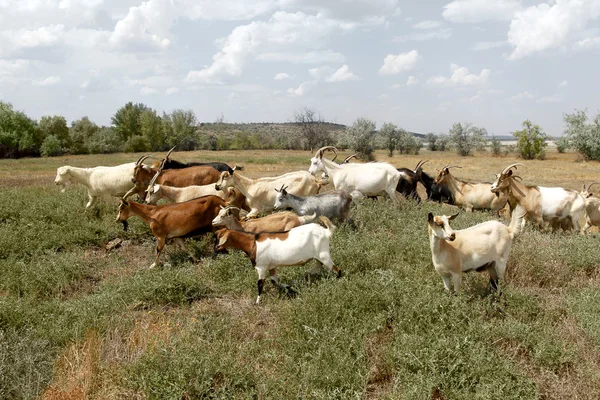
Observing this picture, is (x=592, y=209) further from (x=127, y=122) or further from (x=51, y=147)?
(x=127, y=122)

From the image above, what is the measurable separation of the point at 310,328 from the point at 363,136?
44.9 m

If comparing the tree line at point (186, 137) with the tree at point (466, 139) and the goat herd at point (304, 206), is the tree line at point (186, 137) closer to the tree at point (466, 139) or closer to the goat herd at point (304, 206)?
the tree at point (466, 139)

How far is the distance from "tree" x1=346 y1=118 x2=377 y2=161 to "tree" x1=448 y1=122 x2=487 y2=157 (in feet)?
54.5

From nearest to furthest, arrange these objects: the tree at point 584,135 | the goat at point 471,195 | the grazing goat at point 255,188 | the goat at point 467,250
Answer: the goat at point 467,250, the grazing goat at point 255,188, the goat at point 471,195, the tree at point 584,135

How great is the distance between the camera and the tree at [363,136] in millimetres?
48513

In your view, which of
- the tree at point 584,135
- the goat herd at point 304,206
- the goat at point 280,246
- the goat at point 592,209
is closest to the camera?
the goat herd at point 304,206

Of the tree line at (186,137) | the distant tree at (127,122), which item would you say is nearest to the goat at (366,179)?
the tree line at (186,137)

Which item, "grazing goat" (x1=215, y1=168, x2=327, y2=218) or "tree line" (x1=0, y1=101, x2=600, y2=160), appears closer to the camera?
"grazing goat" (x1=215, y1=168, x2=327, y2=218)

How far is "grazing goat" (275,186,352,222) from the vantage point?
29.6 feet

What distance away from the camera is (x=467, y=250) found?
5969 mm

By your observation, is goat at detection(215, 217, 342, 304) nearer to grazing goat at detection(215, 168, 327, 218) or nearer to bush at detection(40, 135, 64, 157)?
grazing goat at detection(215, 168, 327, 218)

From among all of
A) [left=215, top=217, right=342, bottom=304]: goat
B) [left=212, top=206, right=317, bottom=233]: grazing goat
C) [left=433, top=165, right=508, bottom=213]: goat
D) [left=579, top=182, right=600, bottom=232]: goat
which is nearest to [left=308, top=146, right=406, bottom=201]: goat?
[left=433, top=165, right=508, bottom=213]: goat

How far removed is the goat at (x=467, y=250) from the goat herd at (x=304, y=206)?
0.01 meters

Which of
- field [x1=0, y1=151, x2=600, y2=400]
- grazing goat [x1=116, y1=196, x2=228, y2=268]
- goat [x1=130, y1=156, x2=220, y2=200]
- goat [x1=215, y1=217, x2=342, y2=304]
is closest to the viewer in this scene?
field [x1=0, y1=151, x2=600, y2=400]
